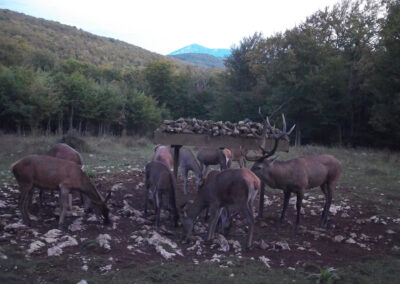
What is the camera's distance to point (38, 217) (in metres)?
9.16

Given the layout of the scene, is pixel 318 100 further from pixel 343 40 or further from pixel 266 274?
pixel 266 274

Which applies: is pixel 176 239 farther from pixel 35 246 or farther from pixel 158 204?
pixel 35 246

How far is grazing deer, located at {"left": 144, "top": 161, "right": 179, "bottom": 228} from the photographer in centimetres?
941

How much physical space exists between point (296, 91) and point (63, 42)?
50.4m

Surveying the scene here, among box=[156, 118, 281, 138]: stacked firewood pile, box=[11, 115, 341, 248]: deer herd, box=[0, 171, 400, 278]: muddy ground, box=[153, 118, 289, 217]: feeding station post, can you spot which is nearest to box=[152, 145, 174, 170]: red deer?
box=[0, 171, 400, 278]: muddy ground

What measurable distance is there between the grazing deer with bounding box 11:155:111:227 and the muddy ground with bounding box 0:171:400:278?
0.40 meters

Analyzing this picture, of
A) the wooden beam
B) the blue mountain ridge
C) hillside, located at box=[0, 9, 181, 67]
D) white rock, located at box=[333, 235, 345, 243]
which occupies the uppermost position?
the blue mountain ridge

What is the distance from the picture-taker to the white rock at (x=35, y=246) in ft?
22.4

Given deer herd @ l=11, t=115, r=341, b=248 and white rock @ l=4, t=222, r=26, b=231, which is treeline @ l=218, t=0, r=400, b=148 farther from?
white rock @ l=4, t=222, r=26, b=231

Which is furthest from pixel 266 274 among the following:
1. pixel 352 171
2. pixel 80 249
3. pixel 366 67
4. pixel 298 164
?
pixel 366 67

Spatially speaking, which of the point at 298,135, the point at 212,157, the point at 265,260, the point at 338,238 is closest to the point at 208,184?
the point at 265,260

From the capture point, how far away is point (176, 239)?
8461 millimetres

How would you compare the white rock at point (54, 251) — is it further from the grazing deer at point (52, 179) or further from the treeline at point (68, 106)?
the treeline at point (68, 106)

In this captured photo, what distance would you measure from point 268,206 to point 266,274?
5.13 m
